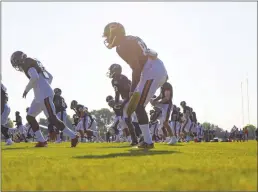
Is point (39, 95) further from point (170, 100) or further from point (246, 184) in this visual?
point (246, 184)

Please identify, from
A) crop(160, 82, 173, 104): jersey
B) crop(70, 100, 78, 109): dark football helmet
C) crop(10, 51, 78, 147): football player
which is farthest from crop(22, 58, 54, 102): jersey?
crop(70, 100, 78, 109): dark football helmet

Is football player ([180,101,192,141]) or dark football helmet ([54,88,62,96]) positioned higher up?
dark football helmet ([54,88,62,96])

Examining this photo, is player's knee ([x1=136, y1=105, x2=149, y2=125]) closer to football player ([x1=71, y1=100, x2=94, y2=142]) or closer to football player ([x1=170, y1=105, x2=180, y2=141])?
football player ([x1=170, y1=105, x2=180, y2=141])

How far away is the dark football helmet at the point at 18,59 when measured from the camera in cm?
1284

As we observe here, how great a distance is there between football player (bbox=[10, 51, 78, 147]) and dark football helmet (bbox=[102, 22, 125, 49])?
11.2ft

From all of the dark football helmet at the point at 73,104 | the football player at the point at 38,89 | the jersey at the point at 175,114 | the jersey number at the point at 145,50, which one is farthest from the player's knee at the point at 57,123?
the dark football helmet at the point at 73,104

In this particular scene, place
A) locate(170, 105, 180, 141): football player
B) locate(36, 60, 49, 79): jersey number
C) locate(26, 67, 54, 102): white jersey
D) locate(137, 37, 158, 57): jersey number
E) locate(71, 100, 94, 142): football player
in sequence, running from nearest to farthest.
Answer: locate(137, 37, 158, 57): jersey number
locate(26, 67, 54, 102): white jersey
locate(36, 60, 49, 79): jersey number
locate(170, 105, 180, 141): football player
locate(71, 100, 94, 142): football player

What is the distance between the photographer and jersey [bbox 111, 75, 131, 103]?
1439 centimetres

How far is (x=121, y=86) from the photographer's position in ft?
47.3

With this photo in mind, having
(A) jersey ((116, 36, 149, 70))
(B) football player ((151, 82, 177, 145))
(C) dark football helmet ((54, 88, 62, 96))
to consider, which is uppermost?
(C) dark football helmet ((54, 88, 62, 96))

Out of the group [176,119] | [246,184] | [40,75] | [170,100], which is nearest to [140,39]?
[40,75]

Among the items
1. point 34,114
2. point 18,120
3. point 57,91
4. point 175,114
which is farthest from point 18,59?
point 18,120

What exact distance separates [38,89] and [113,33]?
405 centimetres

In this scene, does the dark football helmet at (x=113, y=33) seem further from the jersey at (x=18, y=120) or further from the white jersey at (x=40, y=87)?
the jersey at (x=18, y=120)
